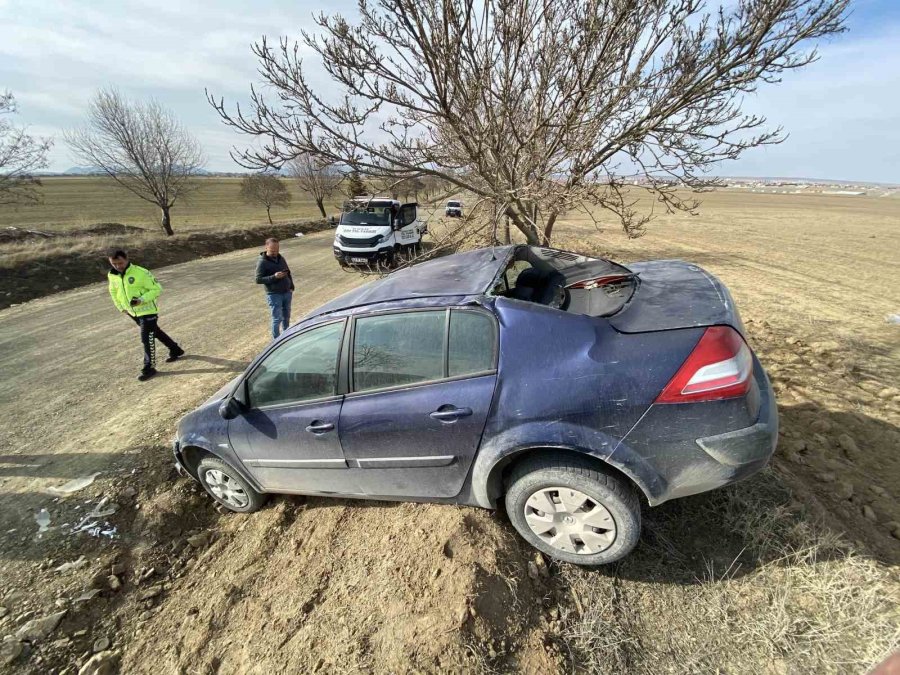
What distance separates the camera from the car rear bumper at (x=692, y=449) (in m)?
1.84

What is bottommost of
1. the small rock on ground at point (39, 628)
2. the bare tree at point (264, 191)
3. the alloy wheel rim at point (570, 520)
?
the small rock on ground at point (39, 628)

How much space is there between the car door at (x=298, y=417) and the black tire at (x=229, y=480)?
27 cm

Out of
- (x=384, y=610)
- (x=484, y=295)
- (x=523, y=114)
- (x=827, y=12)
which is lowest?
(x=384, y=610)

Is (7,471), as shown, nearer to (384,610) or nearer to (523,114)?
(384,610)

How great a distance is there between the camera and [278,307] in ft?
20.5

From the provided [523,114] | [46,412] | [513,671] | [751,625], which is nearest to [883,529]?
[751,625]

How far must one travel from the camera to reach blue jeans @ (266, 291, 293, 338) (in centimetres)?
615

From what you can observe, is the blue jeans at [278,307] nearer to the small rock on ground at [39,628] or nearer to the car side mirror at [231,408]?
the car side mirror at [231,408]

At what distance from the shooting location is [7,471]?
12.5 ft

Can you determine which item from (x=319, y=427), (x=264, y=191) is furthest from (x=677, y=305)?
(x=264, y=191)

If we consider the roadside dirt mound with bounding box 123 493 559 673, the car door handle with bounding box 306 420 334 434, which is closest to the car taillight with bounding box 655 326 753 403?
the roadside dirt mound with bounding box 123 493 559 673

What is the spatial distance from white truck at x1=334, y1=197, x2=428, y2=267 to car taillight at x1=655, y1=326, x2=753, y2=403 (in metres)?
10.5

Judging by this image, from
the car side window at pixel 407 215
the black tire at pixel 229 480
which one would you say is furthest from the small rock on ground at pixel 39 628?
the car side window at pixel 407 215

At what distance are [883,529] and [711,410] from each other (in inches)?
67.7
